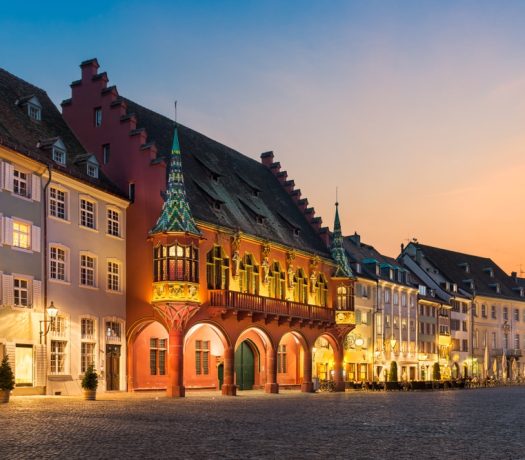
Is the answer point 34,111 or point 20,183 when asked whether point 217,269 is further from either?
point 20,183

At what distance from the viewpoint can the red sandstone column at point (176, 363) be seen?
46.8 m

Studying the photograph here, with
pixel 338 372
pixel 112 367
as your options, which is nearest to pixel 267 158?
pixel 338 372

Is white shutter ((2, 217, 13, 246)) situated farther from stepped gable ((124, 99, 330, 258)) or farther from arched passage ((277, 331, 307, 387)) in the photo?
arched passage ((277, 331, 307, 387))

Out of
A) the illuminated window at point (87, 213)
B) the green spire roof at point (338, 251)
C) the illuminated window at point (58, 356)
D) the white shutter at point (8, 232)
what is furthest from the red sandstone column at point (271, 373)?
the white shutter at point (8, 232)

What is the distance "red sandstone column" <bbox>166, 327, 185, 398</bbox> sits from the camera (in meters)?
46.8

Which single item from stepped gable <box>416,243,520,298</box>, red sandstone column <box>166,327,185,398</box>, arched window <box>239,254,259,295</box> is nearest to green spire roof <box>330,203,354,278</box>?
arched window <box>239,254,259,295</box>

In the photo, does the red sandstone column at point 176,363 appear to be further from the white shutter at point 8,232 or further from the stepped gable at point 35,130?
the white shutter at point 8,232

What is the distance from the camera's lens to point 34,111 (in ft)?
155

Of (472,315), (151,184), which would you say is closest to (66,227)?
(151,184)

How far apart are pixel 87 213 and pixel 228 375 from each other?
42.0 feet

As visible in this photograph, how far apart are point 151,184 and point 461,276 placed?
70603 millimetres

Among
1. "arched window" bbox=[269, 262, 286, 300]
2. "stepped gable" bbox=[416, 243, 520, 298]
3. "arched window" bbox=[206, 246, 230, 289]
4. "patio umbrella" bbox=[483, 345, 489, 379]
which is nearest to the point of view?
"arched window" bbox=[206, 246, 230, 289]

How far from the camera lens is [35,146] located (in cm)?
4344

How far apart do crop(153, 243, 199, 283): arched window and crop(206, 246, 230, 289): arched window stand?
335cm
